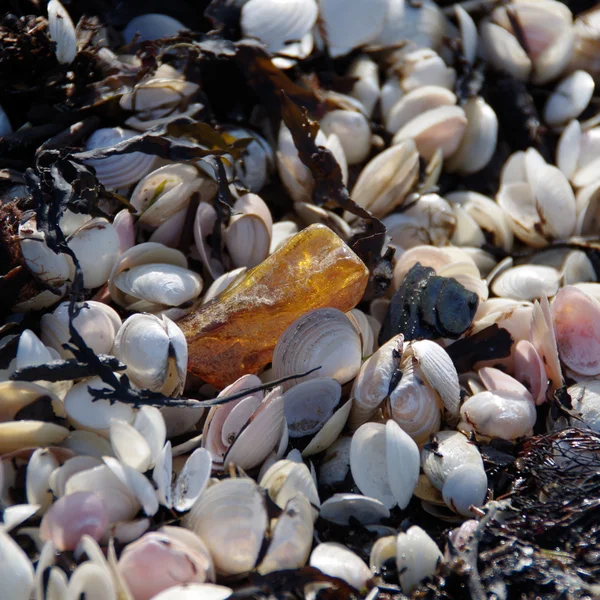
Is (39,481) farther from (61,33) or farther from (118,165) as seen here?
(61,33)

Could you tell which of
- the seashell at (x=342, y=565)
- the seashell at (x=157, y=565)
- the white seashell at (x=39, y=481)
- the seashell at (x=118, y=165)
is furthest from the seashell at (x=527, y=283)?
the white seashell at (x=39, y=481)

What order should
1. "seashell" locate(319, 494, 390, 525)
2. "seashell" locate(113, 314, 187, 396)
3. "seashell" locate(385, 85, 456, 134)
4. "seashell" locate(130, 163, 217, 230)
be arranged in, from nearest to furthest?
1. "seashell" locate(319, 494, 390, 525)
2. "seashell" locate(113, 314, 187, 396)
3. "seashell" locate(130, 163, 217, 230)
4. "seashell" locate(385, 85, 456, 134)

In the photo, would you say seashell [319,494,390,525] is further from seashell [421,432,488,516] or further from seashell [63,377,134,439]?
seashell [63,377,134,439]

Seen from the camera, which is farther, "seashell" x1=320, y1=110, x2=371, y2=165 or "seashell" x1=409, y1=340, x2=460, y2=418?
"seashell" x1=320, y1=110, x2=371, y2=165

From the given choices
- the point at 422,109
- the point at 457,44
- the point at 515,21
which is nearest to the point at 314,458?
the point at 422,109

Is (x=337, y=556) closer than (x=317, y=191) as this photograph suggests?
Yes

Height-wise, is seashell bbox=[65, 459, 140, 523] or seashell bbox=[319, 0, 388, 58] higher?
seashell bbox=[319, 0, 388, 58]

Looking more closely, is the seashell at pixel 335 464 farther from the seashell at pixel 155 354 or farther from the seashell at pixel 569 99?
the seashell at pixel 569 99

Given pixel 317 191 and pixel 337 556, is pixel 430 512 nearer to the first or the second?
pixel 337 556

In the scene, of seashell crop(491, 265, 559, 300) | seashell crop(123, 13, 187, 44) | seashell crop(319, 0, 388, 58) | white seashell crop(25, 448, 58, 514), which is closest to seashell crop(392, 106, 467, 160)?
seashell crop(319, 0, 388, 58)
